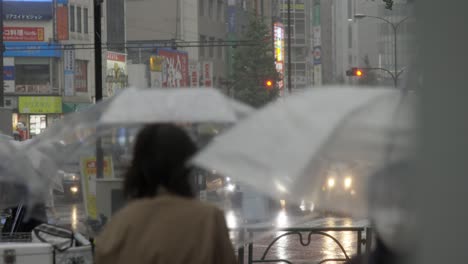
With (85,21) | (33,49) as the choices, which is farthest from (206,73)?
(33,49)

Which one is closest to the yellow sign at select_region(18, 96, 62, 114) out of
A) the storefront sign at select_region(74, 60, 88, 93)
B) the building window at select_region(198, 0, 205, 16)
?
the storefront sign at select_region(74, 60, 88, 93)

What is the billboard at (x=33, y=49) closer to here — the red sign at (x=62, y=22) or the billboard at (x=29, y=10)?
the red sign at (x=62, y=22)

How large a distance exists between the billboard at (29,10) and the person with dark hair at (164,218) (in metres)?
65.2

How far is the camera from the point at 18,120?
66.9 meters

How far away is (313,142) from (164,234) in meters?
0.62

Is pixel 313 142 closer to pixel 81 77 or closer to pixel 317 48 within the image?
pixel 81 77

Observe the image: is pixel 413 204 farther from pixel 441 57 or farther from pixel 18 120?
pixel 18 120

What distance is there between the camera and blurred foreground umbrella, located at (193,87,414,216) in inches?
140

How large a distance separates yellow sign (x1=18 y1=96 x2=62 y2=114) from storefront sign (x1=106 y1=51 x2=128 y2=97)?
451cm

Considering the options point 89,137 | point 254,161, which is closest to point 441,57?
point 254,161

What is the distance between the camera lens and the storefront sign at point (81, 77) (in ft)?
228

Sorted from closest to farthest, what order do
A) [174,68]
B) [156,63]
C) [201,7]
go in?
[156,63] → [174,68] → [201,7]

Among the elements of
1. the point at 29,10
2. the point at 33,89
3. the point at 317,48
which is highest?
the point at 29,10

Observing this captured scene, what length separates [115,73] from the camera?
237ft
